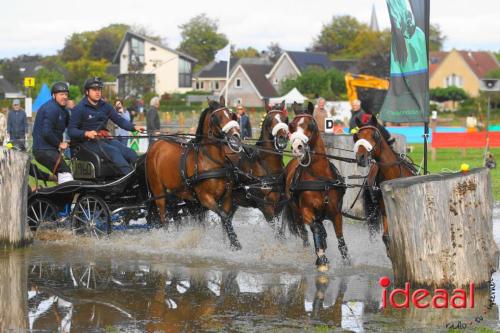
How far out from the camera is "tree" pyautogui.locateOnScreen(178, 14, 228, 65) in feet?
502

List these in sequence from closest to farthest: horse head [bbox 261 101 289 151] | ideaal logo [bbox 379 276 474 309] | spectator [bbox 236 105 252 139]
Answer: ideaal logo [bbox 379 276 474 309], horse head [bbox 261 101 289 151], spectator [bbox 236 105 252 139]

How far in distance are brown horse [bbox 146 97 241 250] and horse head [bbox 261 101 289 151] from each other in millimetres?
455

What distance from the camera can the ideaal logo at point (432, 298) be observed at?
8.37 meters

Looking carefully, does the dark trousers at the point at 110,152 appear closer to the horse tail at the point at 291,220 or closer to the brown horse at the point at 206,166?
the brown horse at the point at 206,166

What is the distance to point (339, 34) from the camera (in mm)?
155000

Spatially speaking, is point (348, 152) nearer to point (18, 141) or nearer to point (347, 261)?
point (347, 261)

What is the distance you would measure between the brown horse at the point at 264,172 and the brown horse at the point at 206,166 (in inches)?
8.8

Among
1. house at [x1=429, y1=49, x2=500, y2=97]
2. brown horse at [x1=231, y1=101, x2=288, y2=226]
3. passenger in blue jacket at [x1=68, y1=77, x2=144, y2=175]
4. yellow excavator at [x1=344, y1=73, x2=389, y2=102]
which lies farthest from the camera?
house at [x1=429, y1=49, x2=500, y2=97]

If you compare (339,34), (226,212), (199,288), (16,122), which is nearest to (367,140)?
(226,212)

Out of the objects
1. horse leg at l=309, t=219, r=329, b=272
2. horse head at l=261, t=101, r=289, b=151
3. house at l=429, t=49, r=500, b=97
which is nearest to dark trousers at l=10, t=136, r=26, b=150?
horse head at l=261, t=101, r=289, b=151

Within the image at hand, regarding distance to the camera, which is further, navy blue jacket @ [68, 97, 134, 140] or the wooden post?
navy blue jacket @ [68, 97, 134, 140]

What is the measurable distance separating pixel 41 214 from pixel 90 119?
1491 millimetres

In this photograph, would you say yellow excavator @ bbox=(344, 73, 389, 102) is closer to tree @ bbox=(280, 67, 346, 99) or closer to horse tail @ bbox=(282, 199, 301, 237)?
tree @ bbox=(280, 67, 346, 99)

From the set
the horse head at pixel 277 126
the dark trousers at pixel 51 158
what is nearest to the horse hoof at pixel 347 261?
the horse head at pixel 277 126
